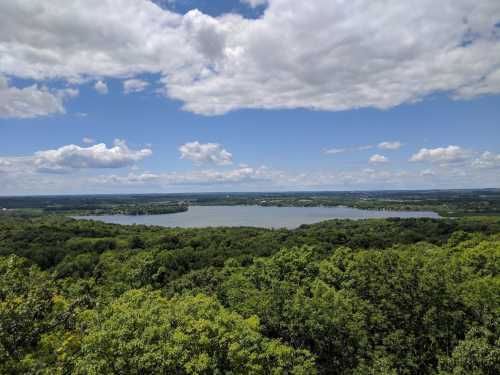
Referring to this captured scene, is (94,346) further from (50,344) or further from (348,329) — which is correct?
(348,329)

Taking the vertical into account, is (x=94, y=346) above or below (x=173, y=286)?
above

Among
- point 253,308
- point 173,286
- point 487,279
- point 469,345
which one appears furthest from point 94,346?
point 173,286

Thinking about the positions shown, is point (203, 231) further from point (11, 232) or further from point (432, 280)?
point (432, 280)

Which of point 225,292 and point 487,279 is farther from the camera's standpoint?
point 225,292

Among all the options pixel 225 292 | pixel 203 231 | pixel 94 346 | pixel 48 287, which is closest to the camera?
pixel 94 346

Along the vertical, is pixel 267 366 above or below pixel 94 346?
below

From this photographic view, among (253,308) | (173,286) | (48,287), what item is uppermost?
(48,287)

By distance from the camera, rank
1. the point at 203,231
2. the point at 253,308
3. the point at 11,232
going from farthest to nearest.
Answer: the point at 203,231 < the point at 11,232 < the point at 253,308

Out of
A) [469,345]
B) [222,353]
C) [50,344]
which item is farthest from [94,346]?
[469,345]

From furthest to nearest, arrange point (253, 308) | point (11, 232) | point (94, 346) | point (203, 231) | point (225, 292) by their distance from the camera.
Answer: point (203, 231)
point (11, 232)
point (225, 292)
point (253, 308)
point (94, 346)
